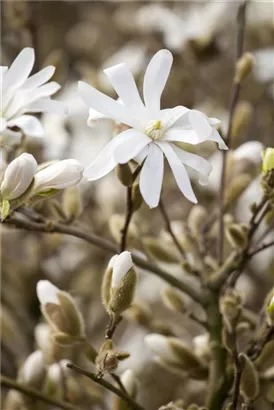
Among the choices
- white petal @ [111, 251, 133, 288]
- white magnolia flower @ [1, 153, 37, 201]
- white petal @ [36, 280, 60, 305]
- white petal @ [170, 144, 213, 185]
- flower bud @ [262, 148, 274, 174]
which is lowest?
white petal @ [36, 280, 60, 305]

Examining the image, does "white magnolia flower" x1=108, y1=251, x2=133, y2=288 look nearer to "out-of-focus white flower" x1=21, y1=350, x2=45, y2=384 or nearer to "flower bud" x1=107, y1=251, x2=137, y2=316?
"flower bud" x1=107, y1=251, x2=137, y2=316

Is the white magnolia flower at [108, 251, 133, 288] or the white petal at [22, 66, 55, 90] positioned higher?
the white petal at [22, 66, 55, 90]

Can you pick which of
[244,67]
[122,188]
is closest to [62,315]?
[244,67]

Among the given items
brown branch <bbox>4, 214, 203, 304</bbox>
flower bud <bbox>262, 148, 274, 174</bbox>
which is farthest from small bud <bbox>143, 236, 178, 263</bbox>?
flower bud <bbox>262, 148, 274, 174</bbox>

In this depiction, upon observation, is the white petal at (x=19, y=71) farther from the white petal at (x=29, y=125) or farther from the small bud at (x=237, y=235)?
the small bud at (x=237, y=235)

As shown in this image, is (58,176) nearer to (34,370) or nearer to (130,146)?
(130,146)

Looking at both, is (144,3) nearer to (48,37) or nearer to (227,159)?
(48,37)

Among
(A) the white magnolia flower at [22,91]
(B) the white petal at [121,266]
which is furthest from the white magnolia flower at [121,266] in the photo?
(A) the white magnolia flower at [22,91]
